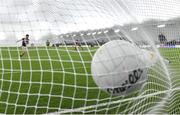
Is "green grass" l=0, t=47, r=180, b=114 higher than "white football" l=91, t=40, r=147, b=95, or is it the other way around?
"white football" l=91, t=40, r=147, b=95

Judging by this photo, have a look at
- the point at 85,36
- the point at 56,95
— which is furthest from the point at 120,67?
the point at 56,95

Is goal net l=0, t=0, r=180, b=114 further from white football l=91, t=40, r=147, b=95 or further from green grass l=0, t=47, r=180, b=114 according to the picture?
white football l=91, t=40, r=147, b=95

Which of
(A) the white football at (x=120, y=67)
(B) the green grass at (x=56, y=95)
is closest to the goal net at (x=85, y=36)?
(B) the green grass at (x=56, y=95)

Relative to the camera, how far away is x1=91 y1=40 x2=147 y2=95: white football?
5.26m

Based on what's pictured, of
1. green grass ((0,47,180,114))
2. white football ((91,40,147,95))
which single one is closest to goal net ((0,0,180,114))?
green grass ((0,47,180,114))

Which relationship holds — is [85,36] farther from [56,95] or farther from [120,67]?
[56,95]

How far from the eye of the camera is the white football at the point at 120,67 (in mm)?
5258

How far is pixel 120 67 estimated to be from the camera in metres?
5.28

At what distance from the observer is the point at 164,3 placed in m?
8.35

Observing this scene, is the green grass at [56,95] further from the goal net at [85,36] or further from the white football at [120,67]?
the white football at [120,67]

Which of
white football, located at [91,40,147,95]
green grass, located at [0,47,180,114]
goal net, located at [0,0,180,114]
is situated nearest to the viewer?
white football, located at [91,40,147,95]

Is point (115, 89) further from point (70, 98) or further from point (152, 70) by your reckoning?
point (70, 98)

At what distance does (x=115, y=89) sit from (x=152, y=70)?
2.84 feet

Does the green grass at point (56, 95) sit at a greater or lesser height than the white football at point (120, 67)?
lesser
